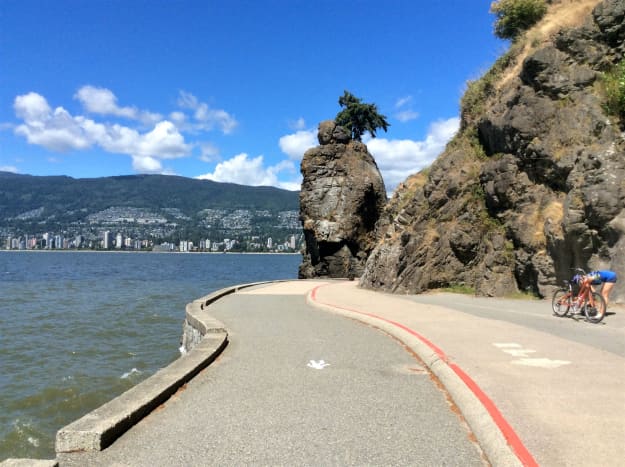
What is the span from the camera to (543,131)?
1834 centimetres

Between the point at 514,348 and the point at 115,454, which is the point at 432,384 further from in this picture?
the point at 115,454

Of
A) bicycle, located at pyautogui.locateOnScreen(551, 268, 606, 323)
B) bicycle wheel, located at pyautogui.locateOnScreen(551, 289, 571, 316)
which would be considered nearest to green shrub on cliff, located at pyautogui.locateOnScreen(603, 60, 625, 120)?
bicycle wheel, located at pyautogui.locateOnScreen(551, 289, 571, 316)

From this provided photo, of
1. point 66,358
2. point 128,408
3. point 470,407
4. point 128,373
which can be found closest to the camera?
point 128,408

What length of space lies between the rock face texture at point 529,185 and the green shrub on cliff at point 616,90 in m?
0.24

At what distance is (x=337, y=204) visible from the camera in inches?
1906

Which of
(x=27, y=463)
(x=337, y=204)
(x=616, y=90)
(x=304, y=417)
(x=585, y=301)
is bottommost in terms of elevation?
(x=304, y=417)

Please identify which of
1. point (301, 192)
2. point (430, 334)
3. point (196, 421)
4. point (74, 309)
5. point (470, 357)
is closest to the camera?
point (196, 421)

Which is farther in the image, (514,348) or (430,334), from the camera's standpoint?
(430,334)

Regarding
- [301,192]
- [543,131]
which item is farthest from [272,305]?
[301,192]

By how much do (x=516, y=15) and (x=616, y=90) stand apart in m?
9.41

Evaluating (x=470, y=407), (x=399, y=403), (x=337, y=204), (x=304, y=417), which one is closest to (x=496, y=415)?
(x=470, y=407)

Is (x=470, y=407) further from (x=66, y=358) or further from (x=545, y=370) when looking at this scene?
(x=66, y=358)

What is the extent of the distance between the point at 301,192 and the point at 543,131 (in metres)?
33.5

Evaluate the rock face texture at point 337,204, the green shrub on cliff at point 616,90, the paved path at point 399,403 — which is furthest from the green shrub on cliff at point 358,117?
the paved path at point 399,403
